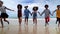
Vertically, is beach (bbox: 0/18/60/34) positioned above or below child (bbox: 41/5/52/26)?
below

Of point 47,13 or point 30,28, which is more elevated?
point 47,13

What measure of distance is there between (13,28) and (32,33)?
0.98ft

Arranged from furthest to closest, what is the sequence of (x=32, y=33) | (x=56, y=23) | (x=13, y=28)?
(x=56, y=23)
(x=13, y=28)
(x=32, y=33)

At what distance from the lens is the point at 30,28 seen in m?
1.83

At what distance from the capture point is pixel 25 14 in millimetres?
2018

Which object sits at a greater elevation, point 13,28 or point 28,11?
point 28,11

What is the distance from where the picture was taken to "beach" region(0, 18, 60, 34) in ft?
5.52

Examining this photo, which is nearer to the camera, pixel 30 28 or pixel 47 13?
pixel 30 28

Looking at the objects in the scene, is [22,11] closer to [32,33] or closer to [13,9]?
[13,9]

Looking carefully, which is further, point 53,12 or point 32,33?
point 53,12

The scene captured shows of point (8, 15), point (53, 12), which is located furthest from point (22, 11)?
point (53, 12)

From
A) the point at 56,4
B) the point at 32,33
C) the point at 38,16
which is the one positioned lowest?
the point at 32,33

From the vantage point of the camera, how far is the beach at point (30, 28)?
5.52 feet

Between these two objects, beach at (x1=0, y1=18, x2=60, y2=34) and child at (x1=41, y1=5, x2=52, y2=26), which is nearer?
beach at (x1=0, y1=18, x2=60, y2=34)
